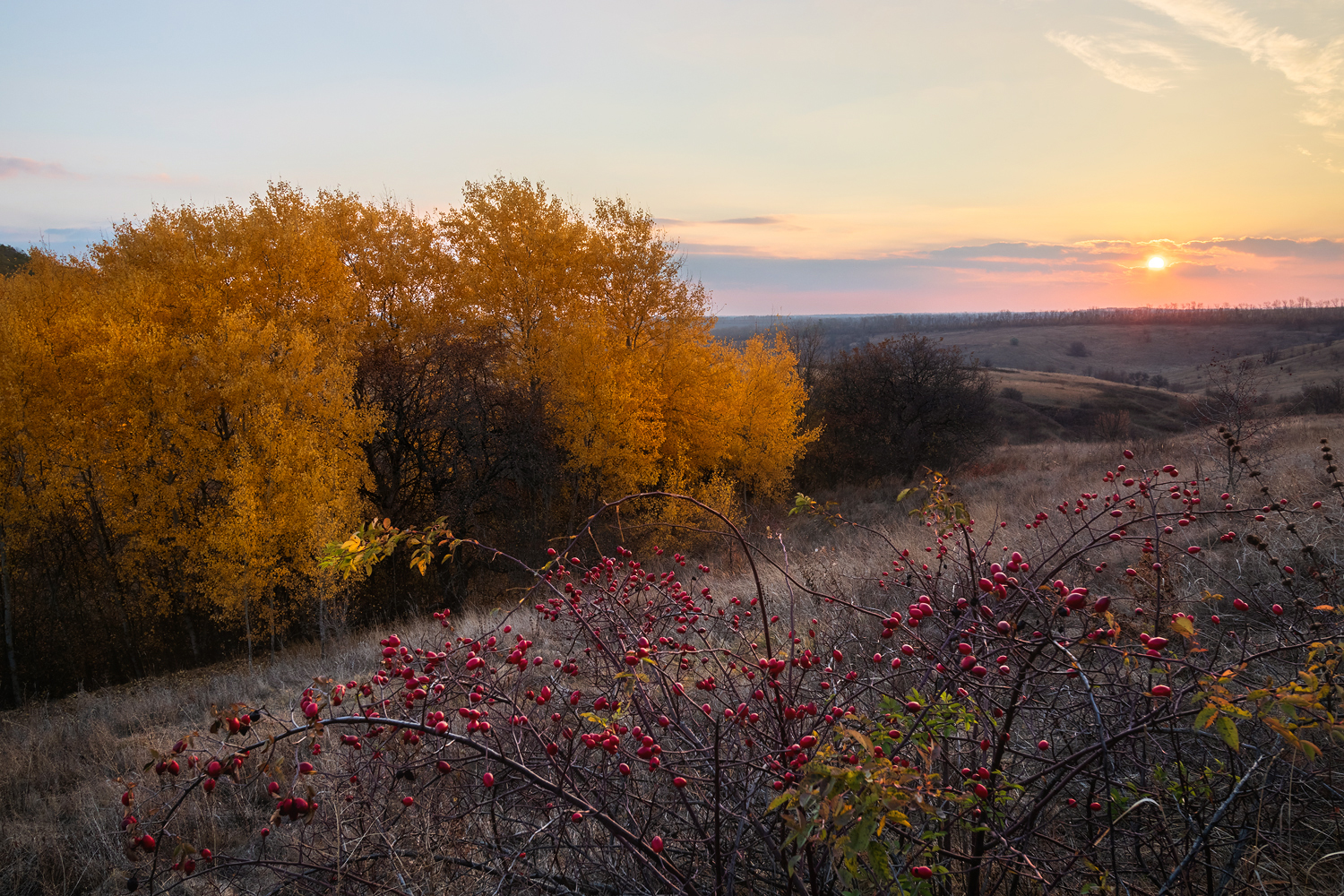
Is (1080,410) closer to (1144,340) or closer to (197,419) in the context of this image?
(197,419)

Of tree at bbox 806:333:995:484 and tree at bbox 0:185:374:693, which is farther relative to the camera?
tree at bbox 806:333:995:484

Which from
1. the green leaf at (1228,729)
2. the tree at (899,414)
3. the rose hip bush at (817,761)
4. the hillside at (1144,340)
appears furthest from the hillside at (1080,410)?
the green leaf at (1228,729)

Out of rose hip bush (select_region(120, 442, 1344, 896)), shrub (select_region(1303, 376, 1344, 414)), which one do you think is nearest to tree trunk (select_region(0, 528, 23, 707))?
rose hip bush (select_region(120, 442, 1344, 896))

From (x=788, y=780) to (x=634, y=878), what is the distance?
117 centimetres

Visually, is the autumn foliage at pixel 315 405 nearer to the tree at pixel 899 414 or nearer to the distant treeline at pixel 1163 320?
the tree at pixel 899 414

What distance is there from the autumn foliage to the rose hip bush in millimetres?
11279

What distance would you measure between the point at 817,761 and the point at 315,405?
1682 cm

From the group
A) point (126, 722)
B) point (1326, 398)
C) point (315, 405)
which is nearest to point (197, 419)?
point (315, 405)

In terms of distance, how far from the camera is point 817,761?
1387 mm

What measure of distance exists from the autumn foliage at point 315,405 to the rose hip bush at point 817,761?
11.3m

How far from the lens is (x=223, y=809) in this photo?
4340mm

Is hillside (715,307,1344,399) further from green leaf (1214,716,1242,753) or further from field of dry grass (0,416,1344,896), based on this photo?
green leaf (1214,716,1242,753)

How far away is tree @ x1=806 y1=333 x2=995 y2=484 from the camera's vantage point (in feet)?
94.2

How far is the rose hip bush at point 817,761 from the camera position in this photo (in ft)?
5.23
